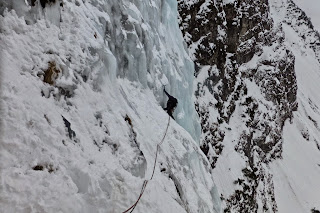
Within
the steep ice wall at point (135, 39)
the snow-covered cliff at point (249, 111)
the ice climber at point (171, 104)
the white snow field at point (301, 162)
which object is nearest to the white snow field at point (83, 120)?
the steep ice wall at point (135, 39)

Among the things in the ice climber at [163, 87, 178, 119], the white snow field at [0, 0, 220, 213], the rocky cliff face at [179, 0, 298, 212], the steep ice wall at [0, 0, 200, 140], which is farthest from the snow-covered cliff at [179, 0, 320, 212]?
the white snow field at [0, 0, 220, 213]

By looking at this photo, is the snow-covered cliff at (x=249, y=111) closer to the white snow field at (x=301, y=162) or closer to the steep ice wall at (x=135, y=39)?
the white snow field at (x=301, y=162)

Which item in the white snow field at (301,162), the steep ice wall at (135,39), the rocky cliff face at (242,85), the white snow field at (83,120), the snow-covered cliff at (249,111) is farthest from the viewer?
the white snow field at (301,162)

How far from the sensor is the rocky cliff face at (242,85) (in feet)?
111

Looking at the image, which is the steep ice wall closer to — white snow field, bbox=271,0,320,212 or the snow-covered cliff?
the snow-covered cliff

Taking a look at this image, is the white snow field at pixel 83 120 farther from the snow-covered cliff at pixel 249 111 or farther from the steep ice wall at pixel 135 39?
the snow-covered cliff at pixel 249 111

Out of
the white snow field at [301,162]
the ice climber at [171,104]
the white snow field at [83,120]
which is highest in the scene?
the white snow field at [301,162]

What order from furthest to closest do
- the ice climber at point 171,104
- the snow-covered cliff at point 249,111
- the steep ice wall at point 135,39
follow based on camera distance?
the snow-covered cliff at point 249,111
the ice climber at point 171,104
the steep ice wall at point 135,39

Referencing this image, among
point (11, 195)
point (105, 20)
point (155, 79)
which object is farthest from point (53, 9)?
point (155, 79)

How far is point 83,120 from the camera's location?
7590mm

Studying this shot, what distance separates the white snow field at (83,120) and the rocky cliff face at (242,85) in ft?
66.3

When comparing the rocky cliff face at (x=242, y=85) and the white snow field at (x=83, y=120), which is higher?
the rocky cliff face at (x=242, y=85)

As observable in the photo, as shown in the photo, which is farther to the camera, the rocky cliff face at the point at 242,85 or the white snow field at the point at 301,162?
the white snow field at the point at 301,162

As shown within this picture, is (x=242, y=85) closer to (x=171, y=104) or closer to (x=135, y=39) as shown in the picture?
(x=171, y=104)
